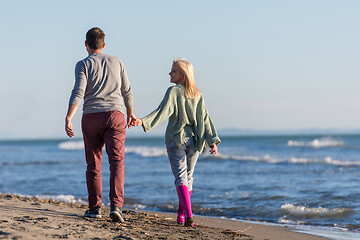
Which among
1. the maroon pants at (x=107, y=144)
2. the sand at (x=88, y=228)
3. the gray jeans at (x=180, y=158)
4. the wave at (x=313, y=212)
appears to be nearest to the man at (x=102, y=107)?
the maroon pants at (x=107, y=144)

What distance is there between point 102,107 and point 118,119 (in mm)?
186

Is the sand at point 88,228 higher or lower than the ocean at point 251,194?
higher

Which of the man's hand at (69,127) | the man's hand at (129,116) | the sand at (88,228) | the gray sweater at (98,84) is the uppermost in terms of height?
the gray sweater at (98,84)

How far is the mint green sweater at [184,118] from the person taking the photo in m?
4.48

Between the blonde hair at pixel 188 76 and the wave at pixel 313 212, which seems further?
the wave at pixel 313 212

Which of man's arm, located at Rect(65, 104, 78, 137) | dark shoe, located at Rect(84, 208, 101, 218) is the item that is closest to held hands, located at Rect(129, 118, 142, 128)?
man's arm, located at Rect(65, 104, 78, 137)

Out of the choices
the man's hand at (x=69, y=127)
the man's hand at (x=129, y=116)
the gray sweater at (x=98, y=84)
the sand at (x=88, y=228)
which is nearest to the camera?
the sand at (x=88, y=228)

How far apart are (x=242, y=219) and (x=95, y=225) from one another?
3023 millimetres

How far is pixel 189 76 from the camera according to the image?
4.55 metres

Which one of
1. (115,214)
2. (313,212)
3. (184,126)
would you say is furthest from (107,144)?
(313,212)

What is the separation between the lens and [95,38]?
14.2 ft

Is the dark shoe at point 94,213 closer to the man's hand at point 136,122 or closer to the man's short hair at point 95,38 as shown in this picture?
the man's hand at point 136,122

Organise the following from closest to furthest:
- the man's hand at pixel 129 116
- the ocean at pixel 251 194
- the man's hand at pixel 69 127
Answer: the man's hand at pixel 69 127 → the man's hand at pixel 129 116 → the ocean at pixel 251 194

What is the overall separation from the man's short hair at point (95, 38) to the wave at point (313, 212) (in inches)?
154
